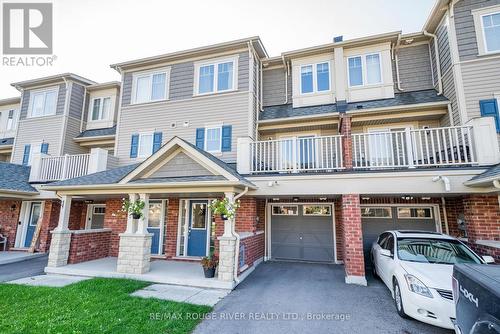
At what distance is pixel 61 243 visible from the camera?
8375 mm

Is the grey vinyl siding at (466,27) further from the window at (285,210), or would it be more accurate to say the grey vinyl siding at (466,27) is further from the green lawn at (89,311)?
the green lawn at (89,311)

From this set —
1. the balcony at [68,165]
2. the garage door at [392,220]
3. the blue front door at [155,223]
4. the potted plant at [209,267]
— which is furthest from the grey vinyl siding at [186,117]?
the garage door at [392,220]

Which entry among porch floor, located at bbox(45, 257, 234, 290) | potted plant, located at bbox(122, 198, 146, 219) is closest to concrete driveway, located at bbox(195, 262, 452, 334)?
porch floor, located at bbox(45, 257, 234, 290)

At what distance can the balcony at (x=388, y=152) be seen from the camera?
21.6ft

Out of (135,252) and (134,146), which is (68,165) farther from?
(135,252)

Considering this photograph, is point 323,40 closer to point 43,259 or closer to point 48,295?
point 48,295

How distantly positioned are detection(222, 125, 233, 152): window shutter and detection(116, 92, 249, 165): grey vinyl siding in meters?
0.13

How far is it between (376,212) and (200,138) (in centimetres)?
783

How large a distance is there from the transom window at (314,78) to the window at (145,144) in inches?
292

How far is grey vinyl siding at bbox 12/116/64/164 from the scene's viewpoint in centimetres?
1348

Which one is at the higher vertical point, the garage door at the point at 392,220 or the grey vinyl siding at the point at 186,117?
the grey vinyl siding at the point at 186,117

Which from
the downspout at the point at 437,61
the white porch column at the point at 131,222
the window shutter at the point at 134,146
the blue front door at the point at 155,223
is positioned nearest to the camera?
the white porch column at the point at 131,222

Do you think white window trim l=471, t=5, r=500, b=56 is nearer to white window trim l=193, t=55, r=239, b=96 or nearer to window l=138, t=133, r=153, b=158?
white window trim l=193, t=55, r=239, b=96

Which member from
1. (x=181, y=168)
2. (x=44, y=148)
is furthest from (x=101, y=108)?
(x=181, y=168)
